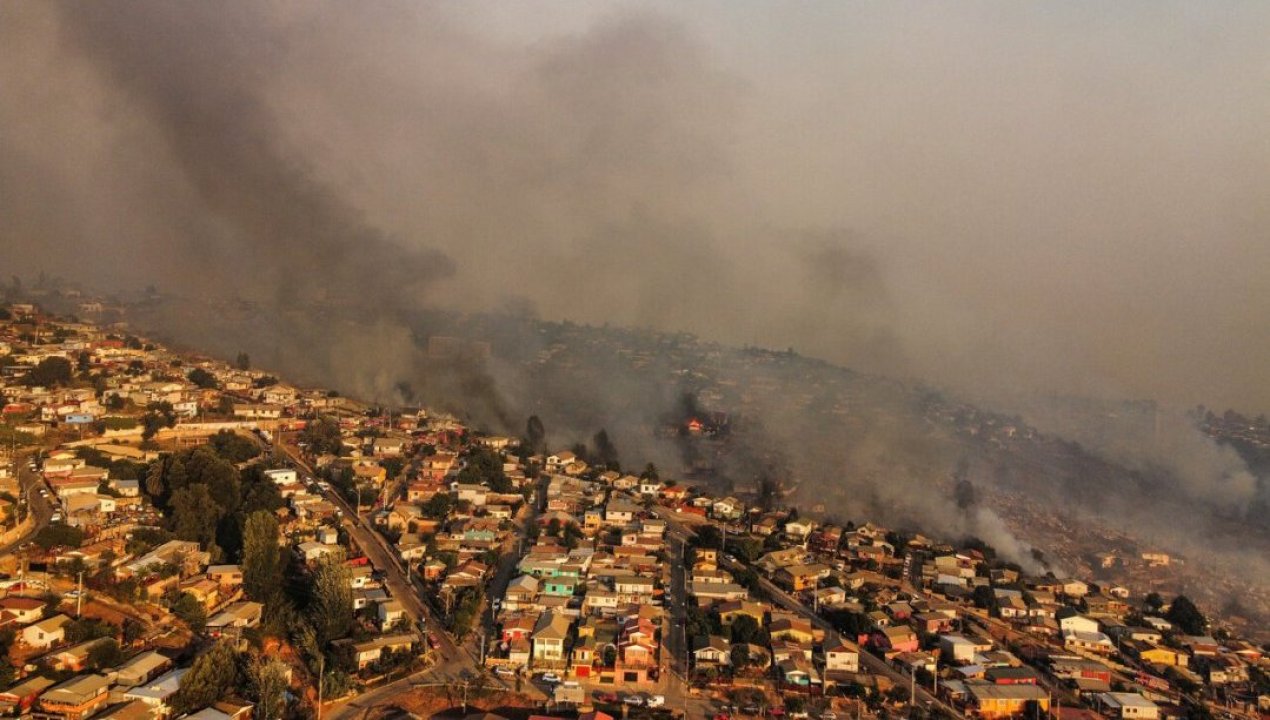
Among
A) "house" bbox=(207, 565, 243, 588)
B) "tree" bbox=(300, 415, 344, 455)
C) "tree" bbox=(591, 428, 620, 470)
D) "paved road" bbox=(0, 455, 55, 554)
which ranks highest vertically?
"tree" bbox=(591, 428, 620, 470)

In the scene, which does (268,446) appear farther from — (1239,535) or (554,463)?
(1239,535)

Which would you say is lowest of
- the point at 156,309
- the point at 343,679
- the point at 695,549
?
the point at 343,679

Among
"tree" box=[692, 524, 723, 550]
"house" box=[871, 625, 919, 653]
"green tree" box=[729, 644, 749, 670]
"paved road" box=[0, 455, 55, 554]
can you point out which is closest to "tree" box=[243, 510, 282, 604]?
"paved road" box=[0, 455, 55, 554]

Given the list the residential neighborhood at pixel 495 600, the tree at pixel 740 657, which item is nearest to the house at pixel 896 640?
the residential neighborhood at pixel 495 600

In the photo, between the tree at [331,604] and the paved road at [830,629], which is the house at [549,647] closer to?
the tree at [331,604]

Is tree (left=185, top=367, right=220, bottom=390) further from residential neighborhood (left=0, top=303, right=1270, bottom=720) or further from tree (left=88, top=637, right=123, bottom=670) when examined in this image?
tree (left=88, top=637, right=123, bottom=670)

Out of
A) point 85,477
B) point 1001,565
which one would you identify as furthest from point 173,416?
point 1001,565
